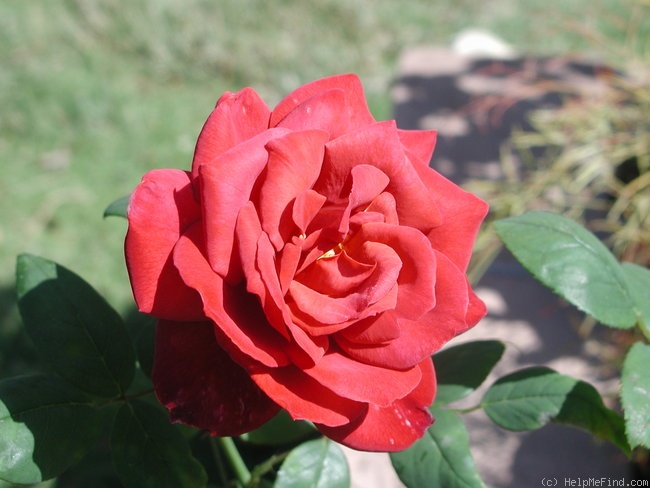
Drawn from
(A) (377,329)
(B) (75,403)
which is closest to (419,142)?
(A) (377,329)

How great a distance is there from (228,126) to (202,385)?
19 cm

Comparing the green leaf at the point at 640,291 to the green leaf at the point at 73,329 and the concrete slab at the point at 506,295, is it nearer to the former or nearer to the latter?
the concrete slab at the point at 506,295

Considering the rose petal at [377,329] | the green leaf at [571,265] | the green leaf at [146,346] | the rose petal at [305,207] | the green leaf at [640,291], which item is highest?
the rose petal at [305,207]

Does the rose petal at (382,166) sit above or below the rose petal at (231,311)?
above

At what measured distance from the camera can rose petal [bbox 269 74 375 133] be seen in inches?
22.4

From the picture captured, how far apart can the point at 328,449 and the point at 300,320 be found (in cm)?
26

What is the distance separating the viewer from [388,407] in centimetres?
56

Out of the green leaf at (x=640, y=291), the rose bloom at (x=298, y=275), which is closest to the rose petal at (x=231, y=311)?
the rose bloom at (x=298, y=275)

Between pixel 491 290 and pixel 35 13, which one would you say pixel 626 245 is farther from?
pixel 35 13

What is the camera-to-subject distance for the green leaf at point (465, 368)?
729mm

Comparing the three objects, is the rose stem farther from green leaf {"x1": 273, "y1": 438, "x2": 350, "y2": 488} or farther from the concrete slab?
the concrete slab

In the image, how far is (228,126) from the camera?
536 mm

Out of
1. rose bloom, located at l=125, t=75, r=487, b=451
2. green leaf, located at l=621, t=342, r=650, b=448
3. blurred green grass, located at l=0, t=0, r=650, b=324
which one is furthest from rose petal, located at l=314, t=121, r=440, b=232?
blurred green grass, located at l=0, t=0, r=650, b=324

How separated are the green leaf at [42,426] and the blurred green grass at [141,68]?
137 centimetres
